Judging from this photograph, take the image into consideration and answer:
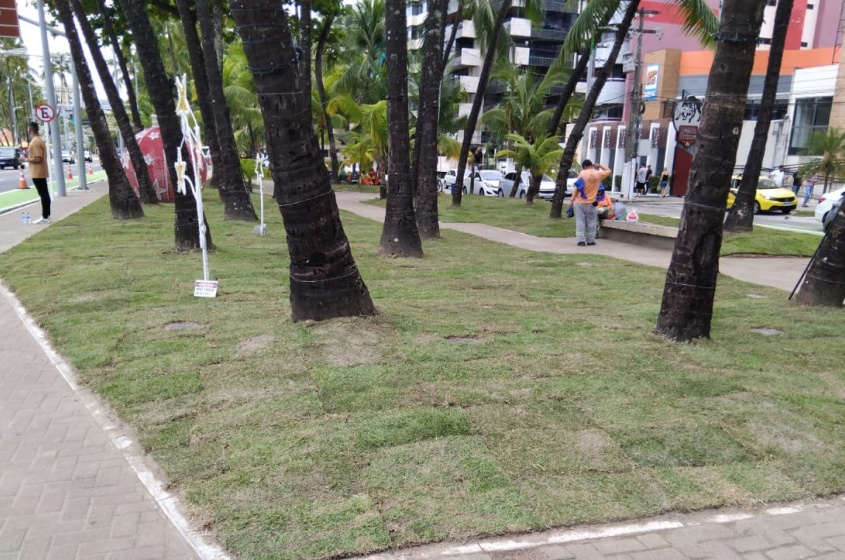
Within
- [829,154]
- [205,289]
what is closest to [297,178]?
[205,289]

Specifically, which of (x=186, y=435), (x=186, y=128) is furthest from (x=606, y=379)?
(x=186, y=128)

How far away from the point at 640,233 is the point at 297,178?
9816 mm

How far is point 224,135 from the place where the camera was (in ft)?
46.8

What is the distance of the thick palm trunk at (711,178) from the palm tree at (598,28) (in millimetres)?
11613

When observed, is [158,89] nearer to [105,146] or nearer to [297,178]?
[297,178]

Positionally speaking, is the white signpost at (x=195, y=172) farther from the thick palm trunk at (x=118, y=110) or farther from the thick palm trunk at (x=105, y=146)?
the thick palm trunk at (x=118, y=110)

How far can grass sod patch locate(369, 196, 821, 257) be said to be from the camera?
486 inches

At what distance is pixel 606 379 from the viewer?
4.97m

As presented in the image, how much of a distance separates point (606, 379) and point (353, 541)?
2.63 meters

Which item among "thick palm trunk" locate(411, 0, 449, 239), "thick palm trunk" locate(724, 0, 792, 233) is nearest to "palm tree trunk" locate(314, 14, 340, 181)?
"thick palm trunk" locate(411, 0, 449, 239)

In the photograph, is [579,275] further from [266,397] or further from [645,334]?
[266,397]

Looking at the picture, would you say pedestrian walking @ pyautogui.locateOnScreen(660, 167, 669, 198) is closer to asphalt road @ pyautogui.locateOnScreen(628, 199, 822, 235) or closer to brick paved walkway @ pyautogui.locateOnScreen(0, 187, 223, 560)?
asphalt road @ pyautogui.locateOnScreen(628, 199, 822, 235)

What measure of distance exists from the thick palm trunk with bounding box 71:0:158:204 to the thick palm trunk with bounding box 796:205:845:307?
15.2 m

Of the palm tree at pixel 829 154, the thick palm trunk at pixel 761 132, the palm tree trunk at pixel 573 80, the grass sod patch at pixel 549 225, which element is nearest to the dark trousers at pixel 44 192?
the grass sod patch at pixel 549 225
